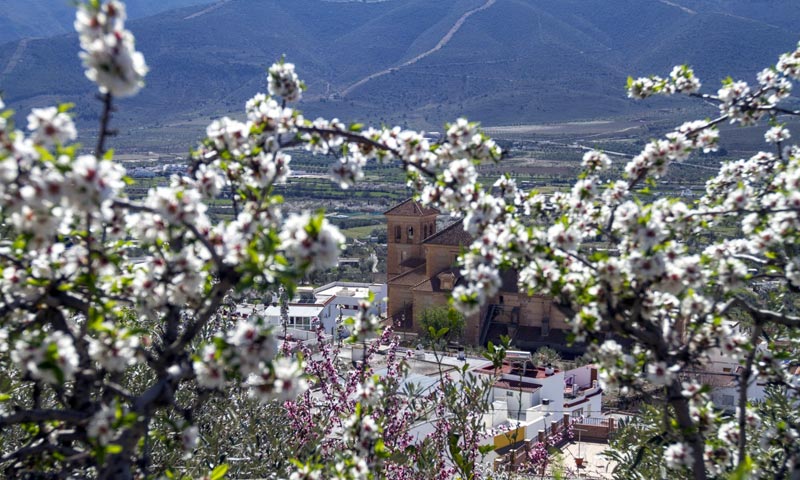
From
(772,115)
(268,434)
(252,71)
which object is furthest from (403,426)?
(252,71)

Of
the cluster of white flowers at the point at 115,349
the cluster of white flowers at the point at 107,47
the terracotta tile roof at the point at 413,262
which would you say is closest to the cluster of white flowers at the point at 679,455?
the cluster of white flowers at the point at 115,349

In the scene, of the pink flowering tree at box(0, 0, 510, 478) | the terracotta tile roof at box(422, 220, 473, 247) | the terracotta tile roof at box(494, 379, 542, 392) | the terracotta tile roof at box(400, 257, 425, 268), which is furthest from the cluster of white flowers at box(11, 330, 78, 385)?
the terracotta tile roof at box(400, 257, 425, 268)

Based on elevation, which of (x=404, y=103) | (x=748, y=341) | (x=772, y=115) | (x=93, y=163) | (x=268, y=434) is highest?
(x=404, y=103)

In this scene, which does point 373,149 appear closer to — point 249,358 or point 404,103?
point 249,358

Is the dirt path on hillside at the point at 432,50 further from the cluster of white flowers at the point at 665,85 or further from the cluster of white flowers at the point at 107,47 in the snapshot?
the cluster of white flowers at the point at 107,47

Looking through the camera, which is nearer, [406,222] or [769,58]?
[406,222]

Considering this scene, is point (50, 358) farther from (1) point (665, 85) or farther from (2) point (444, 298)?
(2) point (444, 298)
